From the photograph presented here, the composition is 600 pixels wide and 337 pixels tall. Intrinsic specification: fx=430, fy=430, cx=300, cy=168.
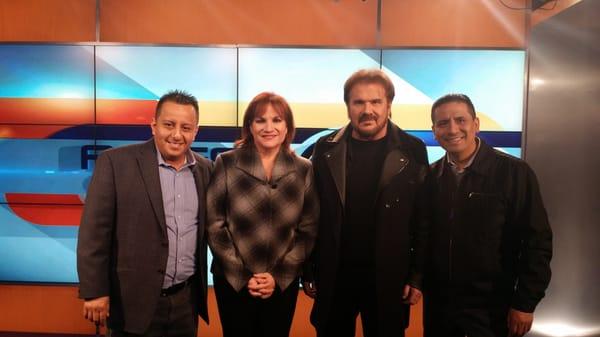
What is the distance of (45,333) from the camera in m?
3.78

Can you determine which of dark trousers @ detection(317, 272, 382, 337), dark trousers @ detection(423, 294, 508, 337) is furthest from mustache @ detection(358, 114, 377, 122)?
dark trousers @ detection(423, 294, 508, 337)

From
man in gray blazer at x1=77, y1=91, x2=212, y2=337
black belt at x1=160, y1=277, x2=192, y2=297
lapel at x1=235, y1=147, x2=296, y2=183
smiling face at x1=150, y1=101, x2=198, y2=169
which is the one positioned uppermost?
smiling face at x1=150, y1=101, x2=198, y2=169

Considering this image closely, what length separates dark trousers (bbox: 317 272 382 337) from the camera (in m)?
2.19

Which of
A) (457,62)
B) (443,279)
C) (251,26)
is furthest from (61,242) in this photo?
(457,62)

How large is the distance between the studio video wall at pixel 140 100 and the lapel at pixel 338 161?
133 cm

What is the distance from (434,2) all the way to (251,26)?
5.12ft

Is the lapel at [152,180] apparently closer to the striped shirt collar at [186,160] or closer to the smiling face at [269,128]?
the striped shirt collar at [186,160]

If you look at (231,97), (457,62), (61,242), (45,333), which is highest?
(457,62)

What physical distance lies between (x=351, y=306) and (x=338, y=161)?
753mm

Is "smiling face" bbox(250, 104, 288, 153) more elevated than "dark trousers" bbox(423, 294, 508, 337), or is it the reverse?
"smiling face" bbox(250, 104, 288, 153)

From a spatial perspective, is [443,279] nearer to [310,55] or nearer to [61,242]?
[310,55]

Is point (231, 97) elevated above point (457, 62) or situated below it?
below

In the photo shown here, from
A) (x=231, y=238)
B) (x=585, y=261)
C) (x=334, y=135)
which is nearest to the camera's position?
(x=231, y=238)

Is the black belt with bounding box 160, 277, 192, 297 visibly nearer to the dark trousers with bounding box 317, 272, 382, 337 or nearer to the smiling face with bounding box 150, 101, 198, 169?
the smiling face with bounding box 150, 101, 198, 169
